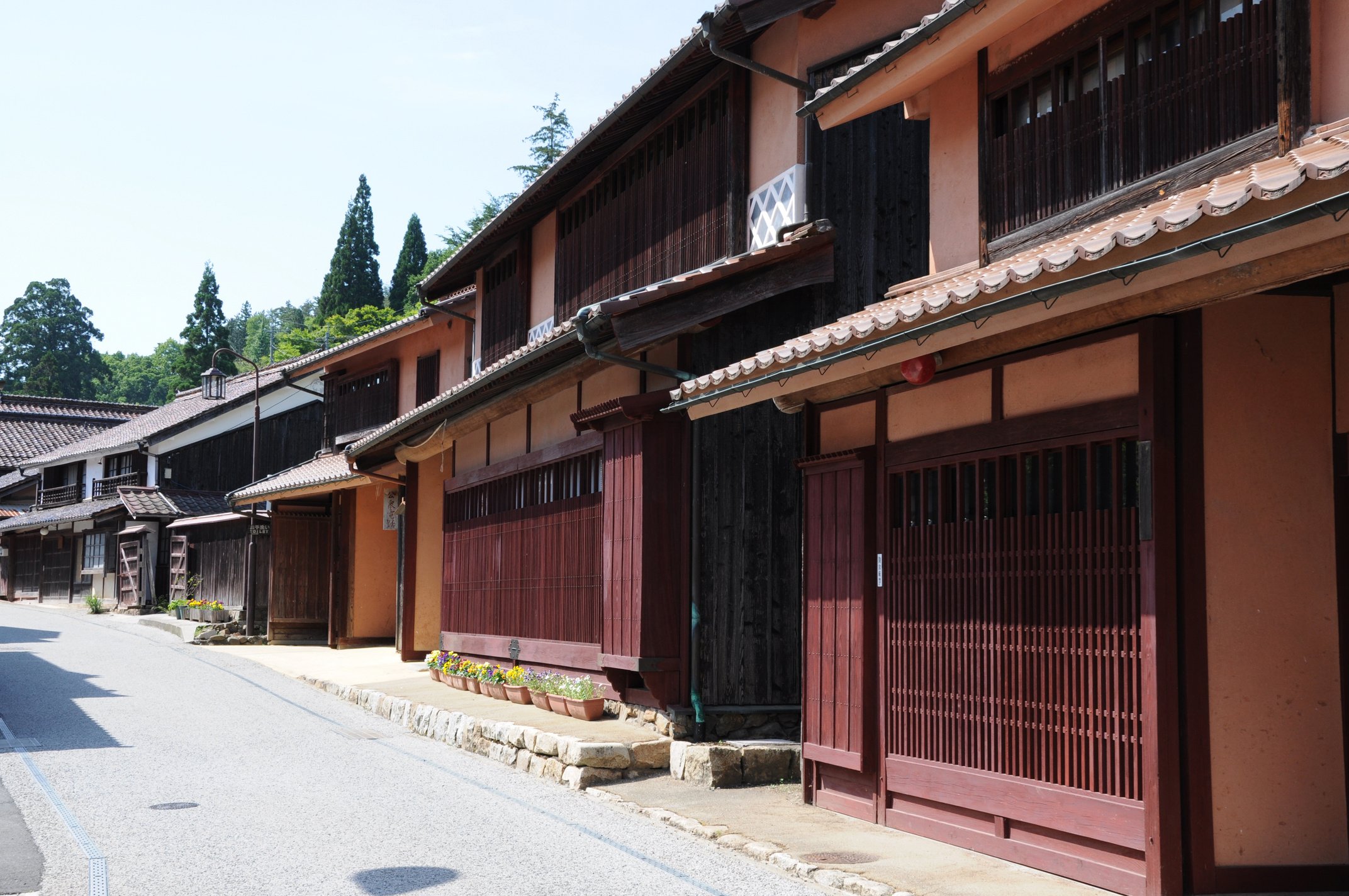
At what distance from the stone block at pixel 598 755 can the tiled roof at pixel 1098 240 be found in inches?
149

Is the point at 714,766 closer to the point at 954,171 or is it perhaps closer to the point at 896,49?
the point at 954,171

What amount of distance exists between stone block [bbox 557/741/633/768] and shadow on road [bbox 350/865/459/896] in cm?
340

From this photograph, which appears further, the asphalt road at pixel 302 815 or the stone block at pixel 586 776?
the stone block at pixel 586 776

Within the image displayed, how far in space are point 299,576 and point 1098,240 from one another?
79.9ft

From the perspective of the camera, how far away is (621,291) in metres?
16.0

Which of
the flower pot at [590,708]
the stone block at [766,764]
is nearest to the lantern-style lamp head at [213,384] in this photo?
the flower pot at [590,708]

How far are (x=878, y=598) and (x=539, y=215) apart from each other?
36.9ft

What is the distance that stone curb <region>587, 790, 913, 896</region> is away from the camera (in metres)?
7.16

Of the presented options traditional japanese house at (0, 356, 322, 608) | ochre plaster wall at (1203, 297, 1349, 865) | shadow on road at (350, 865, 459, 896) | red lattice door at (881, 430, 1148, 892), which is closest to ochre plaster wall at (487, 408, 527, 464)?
red lattice door at (881, 430, 1148, 892)

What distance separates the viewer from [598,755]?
11094mm

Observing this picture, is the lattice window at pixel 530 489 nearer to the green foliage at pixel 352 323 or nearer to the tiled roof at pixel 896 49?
the tiled roof at pixel 896 49

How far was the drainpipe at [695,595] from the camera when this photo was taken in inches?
462

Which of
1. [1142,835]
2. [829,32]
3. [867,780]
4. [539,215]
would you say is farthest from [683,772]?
[539,215]

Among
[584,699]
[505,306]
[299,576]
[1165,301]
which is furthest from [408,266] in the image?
[1165,301]
